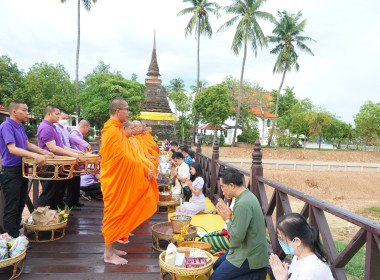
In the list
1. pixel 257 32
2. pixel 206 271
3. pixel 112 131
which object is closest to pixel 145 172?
pixel 112 131

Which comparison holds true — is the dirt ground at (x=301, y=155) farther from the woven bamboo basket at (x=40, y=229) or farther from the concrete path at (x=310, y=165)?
the woven bamboo basket at (x=40, y=229)

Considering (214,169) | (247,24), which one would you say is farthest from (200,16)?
(214,169)

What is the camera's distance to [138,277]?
314cm

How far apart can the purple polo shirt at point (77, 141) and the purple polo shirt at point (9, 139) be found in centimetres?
213

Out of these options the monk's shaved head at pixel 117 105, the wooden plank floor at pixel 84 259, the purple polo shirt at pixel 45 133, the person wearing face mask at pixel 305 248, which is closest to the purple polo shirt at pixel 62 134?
the purple polo shirt at pixel 45 133

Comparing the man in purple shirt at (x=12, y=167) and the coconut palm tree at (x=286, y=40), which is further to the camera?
the coconut palm tree at (x=286, y=40)

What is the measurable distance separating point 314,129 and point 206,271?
30.5 m

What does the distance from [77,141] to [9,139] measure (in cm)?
230

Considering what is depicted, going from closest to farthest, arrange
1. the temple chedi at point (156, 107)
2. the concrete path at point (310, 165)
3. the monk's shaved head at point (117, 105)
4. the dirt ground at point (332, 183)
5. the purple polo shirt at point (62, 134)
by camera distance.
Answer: the monk's shaved head at point (117, 105) → the purple polo shirt at point (62, 134) → the dirt ground at point (332, 183) → the concrete path at point (310, 165) → the temple chedi at point (156, 107)

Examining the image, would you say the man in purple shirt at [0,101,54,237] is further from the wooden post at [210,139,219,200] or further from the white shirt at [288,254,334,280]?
the wooden post at [210,139,219,200]

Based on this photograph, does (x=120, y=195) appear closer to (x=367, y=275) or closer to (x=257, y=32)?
(x=367, y=275)

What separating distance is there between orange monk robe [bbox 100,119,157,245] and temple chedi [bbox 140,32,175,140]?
27.9m

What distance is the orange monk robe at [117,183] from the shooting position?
349 cm

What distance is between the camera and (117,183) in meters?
3.54
